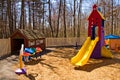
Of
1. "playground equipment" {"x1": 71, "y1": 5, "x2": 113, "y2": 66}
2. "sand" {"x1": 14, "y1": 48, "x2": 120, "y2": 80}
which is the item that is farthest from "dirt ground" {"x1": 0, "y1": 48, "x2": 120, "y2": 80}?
"playground equipment" {"x1": 71, "y1": 5, "x2": 113, "y2": 66}

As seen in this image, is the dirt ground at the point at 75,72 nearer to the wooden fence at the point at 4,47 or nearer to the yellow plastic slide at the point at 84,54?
the yellow plastic slide at the point at 84,54

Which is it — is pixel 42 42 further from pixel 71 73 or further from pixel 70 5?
pixel 70 5

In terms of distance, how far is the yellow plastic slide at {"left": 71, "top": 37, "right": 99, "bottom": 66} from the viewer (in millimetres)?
13144

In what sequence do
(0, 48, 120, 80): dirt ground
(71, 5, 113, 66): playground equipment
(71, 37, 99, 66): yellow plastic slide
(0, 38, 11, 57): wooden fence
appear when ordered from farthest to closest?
(0, 38, 11, 57): wooden fence, (71, 5, 113, 66): playground equipment, (71, 37, 99, 66): yellow plastic slide, (0, 48, 120, 80): dirt ground

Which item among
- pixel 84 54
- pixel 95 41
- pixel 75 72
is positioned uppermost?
pixel 95 41

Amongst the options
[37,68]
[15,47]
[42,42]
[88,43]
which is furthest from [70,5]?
[37,68]

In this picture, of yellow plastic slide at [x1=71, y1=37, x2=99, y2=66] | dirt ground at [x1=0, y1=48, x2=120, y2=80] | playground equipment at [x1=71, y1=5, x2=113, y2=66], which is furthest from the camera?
playground equipment at [x1=71, y1=5, x2=113, y2=66]

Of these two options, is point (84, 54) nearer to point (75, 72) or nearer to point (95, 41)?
point (95, 41)

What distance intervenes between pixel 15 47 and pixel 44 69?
9.90 m

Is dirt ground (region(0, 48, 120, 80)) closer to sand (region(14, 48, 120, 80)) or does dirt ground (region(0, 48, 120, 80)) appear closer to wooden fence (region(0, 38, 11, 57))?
sand (region(14, 48, 120, 80))

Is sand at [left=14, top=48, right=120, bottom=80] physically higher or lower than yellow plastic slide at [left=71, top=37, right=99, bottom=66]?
lower

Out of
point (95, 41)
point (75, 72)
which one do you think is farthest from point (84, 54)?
point (75, 72)

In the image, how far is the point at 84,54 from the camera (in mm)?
14391

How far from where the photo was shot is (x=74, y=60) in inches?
538
